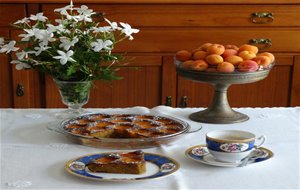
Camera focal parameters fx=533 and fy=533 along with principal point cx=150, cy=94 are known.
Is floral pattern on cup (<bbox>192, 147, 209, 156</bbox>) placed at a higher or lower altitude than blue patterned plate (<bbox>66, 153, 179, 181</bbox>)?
higher

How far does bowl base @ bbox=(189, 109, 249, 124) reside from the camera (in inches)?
56.0

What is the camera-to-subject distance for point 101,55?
4.36 ft

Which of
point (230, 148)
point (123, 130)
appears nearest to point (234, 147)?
point (230, 148)

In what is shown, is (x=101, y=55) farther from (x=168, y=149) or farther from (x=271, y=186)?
(x=271, y=186)

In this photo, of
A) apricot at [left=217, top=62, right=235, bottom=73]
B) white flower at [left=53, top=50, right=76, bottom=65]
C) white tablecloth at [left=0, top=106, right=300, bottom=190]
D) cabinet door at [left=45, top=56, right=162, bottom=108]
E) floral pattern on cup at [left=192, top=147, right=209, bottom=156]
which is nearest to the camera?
white tablecloth at [left=0, top=106, right=300, bottom=190]

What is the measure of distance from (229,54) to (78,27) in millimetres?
399

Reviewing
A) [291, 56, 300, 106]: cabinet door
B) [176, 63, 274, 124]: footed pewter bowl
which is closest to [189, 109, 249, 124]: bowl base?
[176, 63, 274, 124]: footed pewter bowl

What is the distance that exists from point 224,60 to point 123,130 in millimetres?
362

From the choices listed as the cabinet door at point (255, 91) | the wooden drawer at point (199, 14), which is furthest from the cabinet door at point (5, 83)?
the cabinet door at point (255, 91)

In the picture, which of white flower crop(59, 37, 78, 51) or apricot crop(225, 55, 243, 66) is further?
apricot crop(225, 55, 243, 66)

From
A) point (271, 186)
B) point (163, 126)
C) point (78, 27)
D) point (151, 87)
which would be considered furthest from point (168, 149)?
point (151, 87)

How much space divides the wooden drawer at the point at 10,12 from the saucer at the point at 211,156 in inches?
56.8

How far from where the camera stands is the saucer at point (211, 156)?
1062 mm

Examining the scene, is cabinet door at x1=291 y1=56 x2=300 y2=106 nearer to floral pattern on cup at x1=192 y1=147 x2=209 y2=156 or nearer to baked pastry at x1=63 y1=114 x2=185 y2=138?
baked pastry at x1=63 y1=114 x2=185 y2=138
